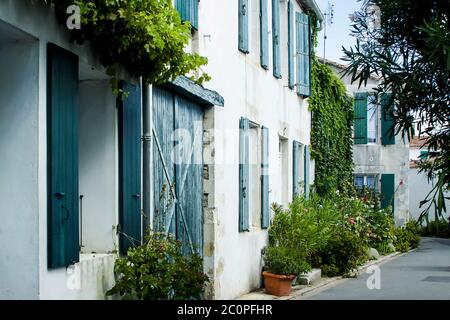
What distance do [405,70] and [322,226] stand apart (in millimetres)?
6579

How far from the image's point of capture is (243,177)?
11914mm

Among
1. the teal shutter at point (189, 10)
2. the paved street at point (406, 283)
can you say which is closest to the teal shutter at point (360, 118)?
the paved street at point (406, 283)

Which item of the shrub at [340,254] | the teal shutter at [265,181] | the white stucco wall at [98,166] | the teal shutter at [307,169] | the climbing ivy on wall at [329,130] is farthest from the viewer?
the climbing ivy on wall at [329,130]

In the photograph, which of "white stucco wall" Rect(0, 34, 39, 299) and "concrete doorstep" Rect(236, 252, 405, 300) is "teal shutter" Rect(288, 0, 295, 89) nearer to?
"concrete doorstep" Rect(236, 252, 405, 300)

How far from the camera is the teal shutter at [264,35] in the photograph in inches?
519

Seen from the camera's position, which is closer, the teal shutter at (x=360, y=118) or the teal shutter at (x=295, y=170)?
the teal shutter at (x=295, y=170)

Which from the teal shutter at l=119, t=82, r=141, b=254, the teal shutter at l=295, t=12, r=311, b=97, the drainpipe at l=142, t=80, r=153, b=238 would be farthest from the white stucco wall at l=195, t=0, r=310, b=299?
the teal shutter at l=119, t=82, r=141, b=254

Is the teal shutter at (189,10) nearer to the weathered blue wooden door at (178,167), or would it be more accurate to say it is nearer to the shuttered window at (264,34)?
the weathered blue wooden door at (178,167)

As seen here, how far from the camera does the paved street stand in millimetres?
12289

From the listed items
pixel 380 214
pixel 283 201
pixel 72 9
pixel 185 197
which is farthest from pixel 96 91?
pixel 380 214

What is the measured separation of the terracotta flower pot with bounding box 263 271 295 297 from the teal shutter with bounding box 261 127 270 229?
125cm

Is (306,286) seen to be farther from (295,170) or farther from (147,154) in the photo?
(147,154)

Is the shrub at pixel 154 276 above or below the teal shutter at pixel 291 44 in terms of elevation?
below

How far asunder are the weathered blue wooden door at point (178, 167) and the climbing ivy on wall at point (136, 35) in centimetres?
142
